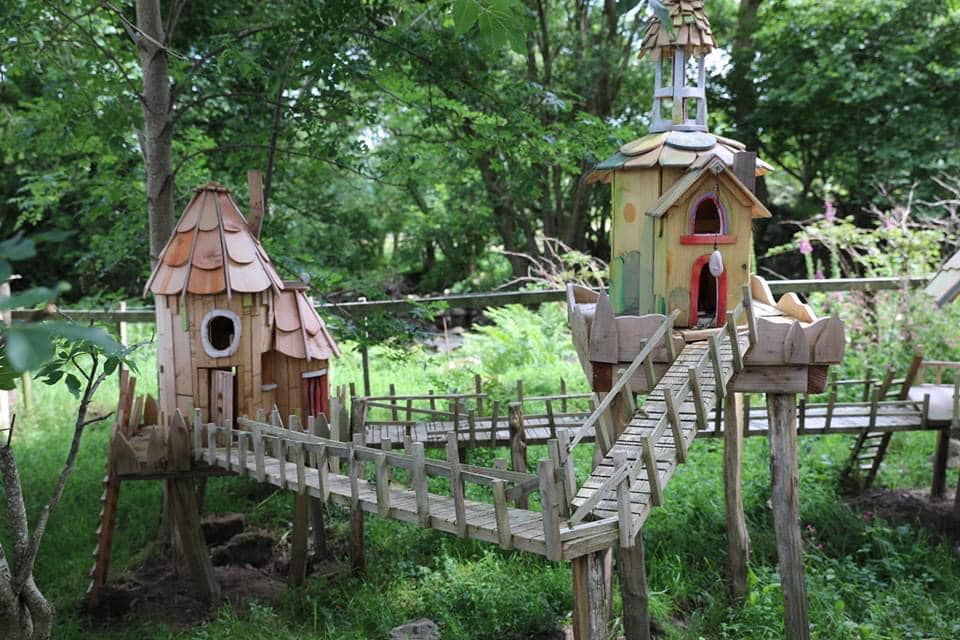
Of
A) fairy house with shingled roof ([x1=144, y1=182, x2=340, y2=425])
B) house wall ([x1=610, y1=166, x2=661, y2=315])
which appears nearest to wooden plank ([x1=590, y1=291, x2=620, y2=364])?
house wall ([x1=610, y1=166, x2=661, y2=315])

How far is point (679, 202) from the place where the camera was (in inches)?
217

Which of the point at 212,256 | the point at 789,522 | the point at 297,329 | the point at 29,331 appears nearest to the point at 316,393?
the point at 297,329

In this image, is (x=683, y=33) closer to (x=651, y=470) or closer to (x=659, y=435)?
(x=659, y=435)

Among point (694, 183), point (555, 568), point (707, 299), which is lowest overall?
point (555, 568)

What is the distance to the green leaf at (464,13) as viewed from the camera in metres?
2.40

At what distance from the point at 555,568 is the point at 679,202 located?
135 inches

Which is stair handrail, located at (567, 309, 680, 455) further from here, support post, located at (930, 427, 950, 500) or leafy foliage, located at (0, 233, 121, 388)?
support post, located at (930, 427, 950, 500)

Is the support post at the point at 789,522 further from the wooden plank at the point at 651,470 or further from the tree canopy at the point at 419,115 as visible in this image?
the tree canopy at the point at 419,115

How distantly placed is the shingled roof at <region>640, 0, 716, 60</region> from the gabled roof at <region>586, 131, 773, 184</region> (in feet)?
2.07

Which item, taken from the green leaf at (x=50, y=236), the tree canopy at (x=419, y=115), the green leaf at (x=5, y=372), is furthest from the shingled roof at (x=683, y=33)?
the green leaf at (x=50, y=236)

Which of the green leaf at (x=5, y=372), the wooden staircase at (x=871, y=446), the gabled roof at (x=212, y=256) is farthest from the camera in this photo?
the wooden staircase at (x=871, y=446)

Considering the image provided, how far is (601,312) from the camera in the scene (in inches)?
211

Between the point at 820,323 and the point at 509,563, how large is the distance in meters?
3.53

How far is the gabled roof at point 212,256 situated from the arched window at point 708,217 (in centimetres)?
330
